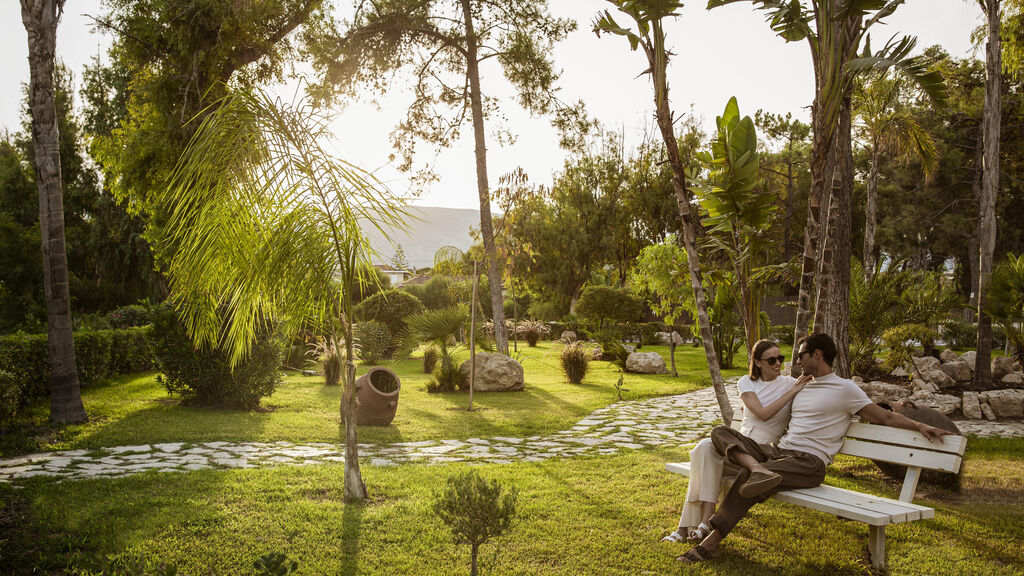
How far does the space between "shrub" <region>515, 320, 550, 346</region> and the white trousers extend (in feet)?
74.7

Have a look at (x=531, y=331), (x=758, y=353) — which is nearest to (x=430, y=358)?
(x=531, y=331)

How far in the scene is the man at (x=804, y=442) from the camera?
4152mm

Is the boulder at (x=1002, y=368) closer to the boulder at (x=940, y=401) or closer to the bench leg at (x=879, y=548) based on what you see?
the boulder at (x=940, y=401)

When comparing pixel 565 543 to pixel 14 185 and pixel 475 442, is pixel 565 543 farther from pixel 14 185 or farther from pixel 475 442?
pixel 14 185

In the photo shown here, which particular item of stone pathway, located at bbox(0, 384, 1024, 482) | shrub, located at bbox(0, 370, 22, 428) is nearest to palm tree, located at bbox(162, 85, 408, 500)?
stone pathway, located at bbox(0, 384, 1024, 482)

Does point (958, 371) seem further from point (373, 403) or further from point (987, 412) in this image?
point (373, 403)

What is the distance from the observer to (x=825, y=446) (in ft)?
14.6

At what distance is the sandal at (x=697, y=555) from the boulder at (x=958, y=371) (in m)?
11.0

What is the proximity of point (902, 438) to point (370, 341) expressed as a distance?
586 inches

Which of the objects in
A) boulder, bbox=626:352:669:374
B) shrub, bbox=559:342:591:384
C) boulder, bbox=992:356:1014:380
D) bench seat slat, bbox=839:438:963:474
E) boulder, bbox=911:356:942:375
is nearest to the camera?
bench seat slat, bbox=839:438:963:474

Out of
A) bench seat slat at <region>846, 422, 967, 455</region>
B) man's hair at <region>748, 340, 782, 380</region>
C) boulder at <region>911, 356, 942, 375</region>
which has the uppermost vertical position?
man's hair at <region>748, 340, 782, 380</region>

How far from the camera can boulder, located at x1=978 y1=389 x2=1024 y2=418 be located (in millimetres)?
9742

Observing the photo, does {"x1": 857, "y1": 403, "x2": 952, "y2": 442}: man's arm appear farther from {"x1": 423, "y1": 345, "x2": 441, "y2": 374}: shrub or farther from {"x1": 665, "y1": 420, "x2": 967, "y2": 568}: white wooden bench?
{"x1": 423, "y1": 345, "x2": 441, "y2": 374}: shrub

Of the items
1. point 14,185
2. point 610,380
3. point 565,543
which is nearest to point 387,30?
point 610,380
